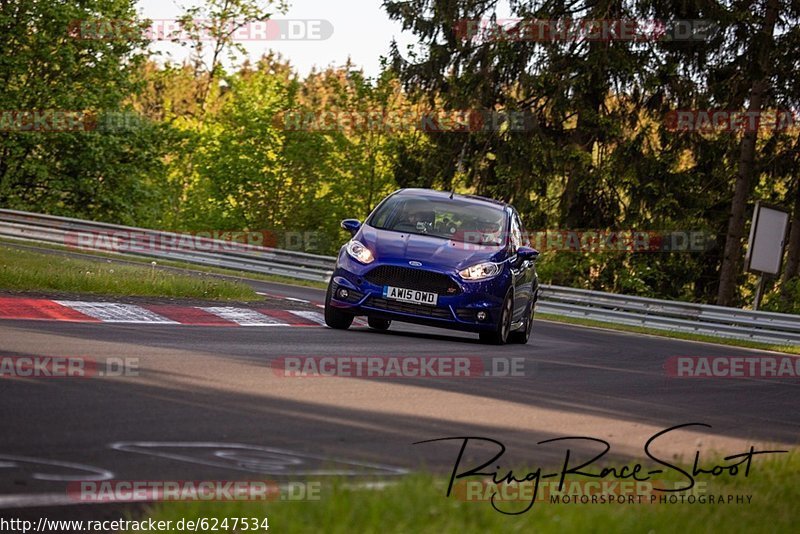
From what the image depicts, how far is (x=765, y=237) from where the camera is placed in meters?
29.6

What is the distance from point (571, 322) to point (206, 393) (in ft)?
73.0

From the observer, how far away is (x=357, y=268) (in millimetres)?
14414

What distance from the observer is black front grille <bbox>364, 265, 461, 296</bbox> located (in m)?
14.2

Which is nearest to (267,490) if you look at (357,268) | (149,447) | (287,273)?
(149,447)

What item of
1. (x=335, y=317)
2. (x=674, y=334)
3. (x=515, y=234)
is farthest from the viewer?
(x=674, y=334)

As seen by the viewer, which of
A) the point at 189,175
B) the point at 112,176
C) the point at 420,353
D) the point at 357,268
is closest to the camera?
the point at 420,353

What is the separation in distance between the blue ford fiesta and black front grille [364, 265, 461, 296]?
0.04 feet

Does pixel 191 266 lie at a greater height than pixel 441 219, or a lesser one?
lesser

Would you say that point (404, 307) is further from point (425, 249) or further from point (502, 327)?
point (502, 327)

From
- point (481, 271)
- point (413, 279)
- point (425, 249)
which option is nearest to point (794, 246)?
point (481, 271)

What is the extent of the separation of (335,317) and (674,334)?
15.5m

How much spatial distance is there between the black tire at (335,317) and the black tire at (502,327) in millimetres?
1657

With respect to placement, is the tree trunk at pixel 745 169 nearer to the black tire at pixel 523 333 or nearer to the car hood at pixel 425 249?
the black tire at pixel 523 333

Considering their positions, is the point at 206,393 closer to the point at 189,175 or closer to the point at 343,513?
the point at 343,513
